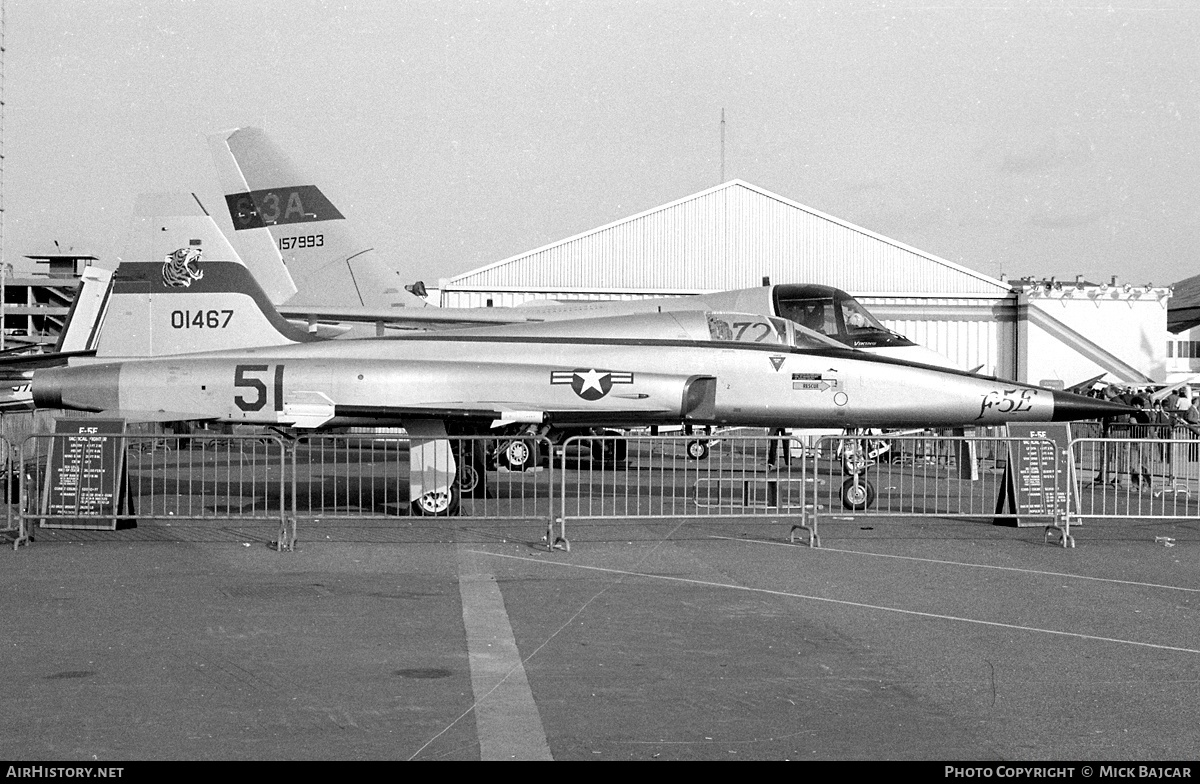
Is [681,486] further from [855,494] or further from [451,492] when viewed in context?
[451,492]

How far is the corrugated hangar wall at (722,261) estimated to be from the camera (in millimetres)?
35812

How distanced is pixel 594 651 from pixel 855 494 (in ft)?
23.7

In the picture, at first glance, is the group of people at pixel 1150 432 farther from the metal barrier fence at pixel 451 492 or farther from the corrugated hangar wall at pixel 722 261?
the corrugated hangar wall at pixel 722 261

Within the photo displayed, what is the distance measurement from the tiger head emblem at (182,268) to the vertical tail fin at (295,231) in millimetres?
8281

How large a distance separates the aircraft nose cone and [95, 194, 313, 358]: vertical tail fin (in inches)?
371

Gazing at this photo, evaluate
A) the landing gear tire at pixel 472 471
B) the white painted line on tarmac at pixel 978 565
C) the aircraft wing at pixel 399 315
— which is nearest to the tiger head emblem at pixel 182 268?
the landing gear tire at pixel 472 471

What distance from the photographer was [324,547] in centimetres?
1020

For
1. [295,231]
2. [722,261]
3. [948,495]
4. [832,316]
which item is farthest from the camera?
[722,261]

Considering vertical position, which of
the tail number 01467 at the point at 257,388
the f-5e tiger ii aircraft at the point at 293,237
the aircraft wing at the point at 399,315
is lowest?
the tail number 01467 at the point at 257,388

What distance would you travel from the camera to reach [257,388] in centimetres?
1271

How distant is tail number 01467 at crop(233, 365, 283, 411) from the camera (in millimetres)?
A: 12680

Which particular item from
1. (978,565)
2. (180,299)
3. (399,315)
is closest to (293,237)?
(399,315)

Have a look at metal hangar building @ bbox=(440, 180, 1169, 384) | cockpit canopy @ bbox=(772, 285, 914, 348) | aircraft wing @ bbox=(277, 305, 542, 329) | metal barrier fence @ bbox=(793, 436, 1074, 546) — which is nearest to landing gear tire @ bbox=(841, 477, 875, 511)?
metal barrier fence @ bbox=(793, 436, 1074, 546)

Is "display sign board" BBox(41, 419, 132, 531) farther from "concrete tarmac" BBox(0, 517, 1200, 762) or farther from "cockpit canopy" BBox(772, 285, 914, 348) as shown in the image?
"cockpit canopy" BBox(772, 285, 914, 348)
